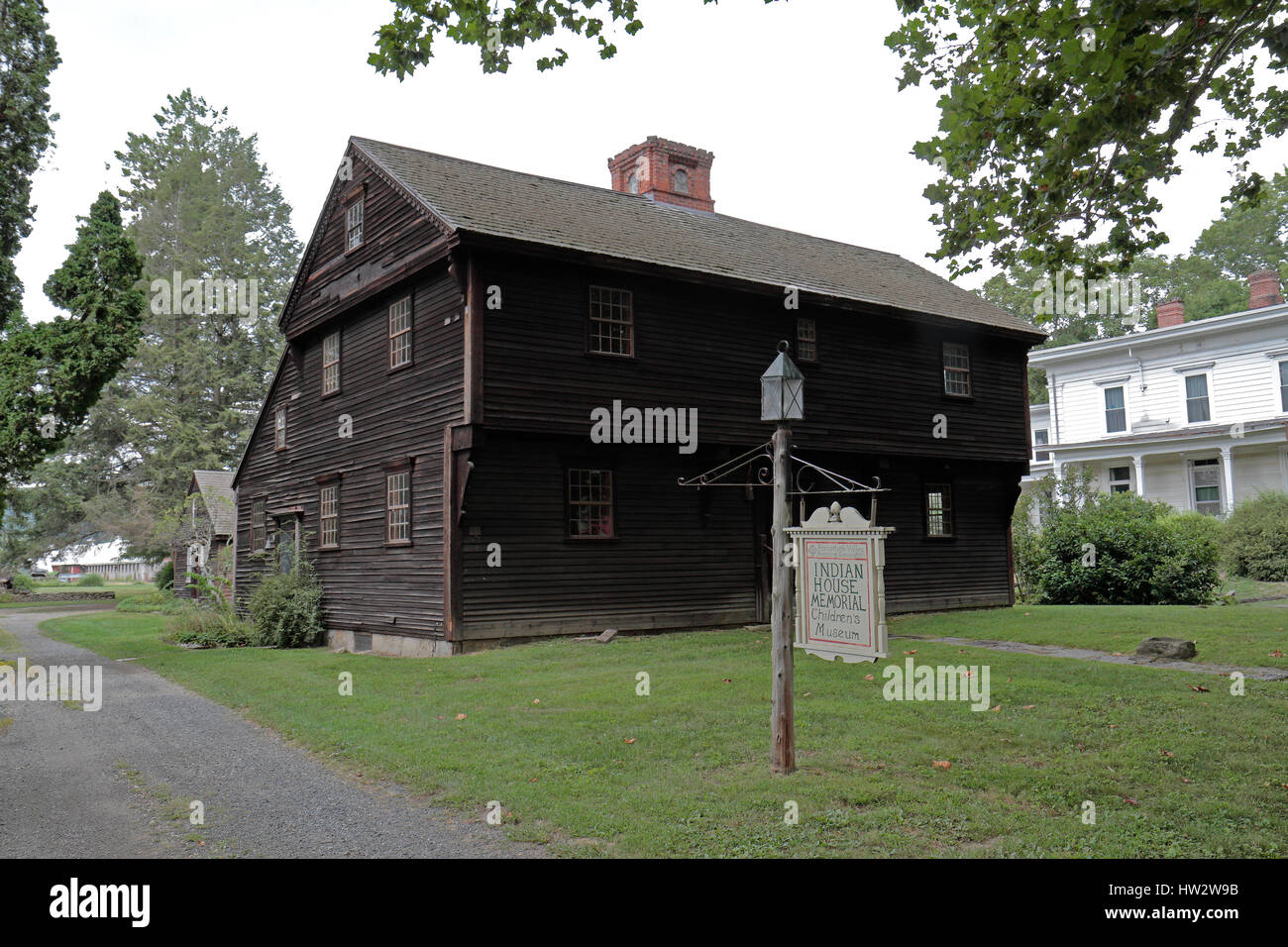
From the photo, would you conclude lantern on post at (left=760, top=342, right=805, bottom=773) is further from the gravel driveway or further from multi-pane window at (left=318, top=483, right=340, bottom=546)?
multi-pane window at (left=318, top=483, right=340, bottom=546)

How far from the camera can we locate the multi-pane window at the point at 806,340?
19.9m

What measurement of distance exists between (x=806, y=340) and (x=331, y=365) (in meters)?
11.0

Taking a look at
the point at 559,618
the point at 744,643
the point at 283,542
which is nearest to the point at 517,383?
the point at 559,618

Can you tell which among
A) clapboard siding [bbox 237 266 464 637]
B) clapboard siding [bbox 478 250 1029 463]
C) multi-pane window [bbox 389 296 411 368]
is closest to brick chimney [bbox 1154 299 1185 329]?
clapboard siding [bbox 478 250 1029 463]

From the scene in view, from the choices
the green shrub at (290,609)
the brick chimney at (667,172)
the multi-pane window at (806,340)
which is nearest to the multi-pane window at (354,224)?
the brick chimney at (667,172)

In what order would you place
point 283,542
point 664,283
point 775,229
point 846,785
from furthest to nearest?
1. point 775,229
2. point 283,542
3. point 664,283
4. point 846,785

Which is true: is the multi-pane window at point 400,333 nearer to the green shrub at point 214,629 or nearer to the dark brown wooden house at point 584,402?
the dark brown wooden house at point 584,402

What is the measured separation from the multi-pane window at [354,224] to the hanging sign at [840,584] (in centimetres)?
1618

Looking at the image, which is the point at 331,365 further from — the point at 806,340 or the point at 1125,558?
the point at 1125,558

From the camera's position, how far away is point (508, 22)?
29.8ft

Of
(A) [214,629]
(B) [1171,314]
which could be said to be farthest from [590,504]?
(B) [1171,314]

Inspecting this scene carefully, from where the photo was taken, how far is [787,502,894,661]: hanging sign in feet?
22.0

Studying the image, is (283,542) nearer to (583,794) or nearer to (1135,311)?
(583,794)

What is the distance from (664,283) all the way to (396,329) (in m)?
5.59
